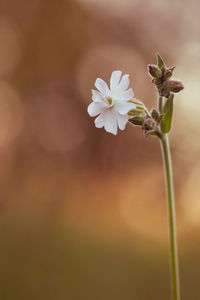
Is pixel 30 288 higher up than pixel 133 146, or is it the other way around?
pixel 133 146

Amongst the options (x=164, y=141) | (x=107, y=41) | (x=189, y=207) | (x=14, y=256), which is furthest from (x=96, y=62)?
(x=164, y=141)

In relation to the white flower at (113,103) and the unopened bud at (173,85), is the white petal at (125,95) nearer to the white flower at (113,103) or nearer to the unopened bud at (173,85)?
the white flower at (113,103)

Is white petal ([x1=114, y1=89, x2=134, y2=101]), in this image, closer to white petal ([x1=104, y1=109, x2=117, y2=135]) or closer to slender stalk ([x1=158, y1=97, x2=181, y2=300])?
white petal ([x1=104, y1=109, x2=117, y2=135])

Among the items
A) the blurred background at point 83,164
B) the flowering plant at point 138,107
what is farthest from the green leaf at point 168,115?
the blurred background at point 83,164

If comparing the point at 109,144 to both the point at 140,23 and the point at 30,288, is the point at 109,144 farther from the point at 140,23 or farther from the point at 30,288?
the point at 30,288

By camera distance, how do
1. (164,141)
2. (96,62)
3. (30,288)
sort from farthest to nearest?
1. (96,62)
2. (30,288)
3. (164,141)

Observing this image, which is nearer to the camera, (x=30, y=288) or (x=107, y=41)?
(x=30, y=288)
